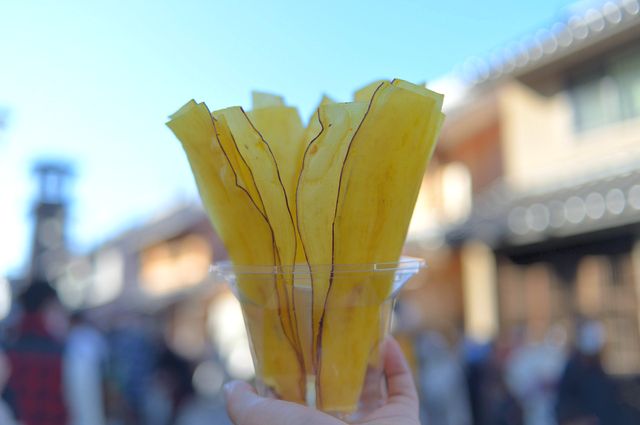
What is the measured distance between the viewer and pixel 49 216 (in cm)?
1380

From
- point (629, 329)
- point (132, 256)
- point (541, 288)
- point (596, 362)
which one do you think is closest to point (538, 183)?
point (541, 288)

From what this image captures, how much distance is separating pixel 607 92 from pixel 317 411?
8821 millimetres

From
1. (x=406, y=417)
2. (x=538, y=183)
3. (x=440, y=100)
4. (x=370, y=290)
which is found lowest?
(x=406, y=417)

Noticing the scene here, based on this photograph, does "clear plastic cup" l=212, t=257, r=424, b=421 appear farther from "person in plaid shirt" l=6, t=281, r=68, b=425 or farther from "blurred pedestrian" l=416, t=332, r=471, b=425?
"blurred pedestrian" l=416, t=332, r=471, b=425

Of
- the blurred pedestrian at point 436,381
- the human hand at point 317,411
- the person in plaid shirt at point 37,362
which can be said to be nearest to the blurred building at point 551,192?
the blurred pedestrian at point 436,381

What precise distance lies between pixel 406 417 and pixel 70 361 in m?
3.00

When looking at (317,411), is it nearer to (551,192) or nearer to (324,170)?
(324,170)

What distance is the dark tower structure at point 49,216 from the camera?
44.3 feet

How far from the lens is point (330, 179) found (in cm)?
85

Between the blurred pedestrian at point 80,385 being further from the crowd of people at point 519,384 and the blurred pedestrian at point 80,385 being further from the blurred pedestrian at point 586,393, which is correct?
the blurred pedestrian at point 586,393

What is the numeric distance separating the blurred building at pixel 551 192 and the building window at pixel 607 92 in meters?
0.02

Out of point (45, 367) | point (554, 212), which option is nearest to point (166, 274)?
point (554, 212)

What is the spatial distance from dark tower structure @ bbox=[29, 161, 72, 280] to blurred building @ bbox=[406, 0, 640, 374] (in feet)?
27.2

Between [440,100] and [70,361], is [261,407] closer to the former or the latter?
[440,100]
